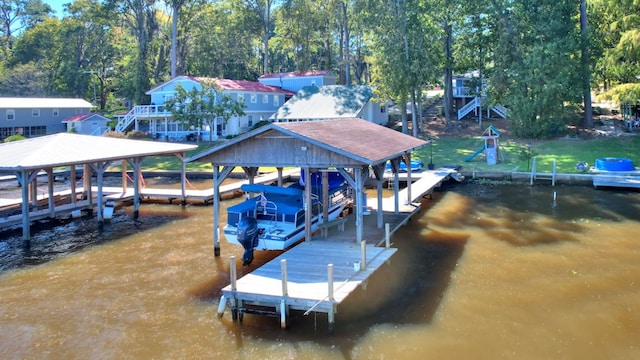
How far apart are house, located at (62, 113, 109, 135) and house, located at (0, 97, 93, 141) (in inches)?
64.7

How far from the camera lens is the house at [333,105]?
136 feet

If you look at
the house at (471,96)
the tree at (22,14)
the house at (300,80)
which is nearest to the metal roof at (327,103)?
the house at (300,80)

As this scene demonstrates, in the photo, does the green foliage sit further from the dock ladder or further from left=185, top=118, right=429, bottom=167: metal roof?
left=185, top=118, right=429, bottom=167: metal roof

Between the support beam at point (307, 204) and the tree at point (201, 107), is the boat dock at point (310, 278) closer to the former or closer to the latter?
the support beam at point (307, 204)

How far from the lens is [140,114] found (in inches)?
1870

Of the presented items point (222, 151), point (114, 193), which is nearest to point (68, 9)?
point (114, 193)

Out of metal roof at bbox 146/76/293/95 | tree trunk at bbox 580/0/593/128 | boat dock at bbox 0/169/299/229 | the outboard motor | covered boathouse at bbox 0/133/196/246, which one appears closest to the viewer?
the outboard motor

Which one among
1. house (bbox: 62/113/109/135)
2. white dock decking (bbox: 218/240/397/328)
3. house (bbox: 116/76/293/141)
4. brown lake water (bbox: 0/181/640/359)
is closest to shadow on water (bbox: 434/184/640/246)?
brown lake water (bbox: 0/181/640/359)

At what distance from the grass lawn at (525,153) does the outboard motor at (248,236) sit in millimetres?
19495

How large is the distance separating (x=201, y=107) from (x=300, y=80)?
16.2 m

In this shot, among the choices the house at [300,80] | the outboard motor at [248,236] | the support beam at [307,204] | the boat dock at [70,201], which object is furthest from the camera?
the house at [300,80]

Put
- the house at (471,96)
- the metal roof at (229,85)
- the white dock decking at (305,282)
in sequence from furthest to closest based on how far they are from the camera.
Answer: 1. the metal roof at (229,85)
2. the house at (471,96)
3. the white dock decking at (305,282)

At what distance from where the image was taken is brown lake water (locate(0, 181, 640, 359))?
10.0 meters

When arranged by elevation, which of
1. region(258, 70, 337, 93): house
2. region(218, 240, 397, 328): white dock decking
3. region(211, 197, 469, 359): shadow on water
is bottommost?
region(211, 197, 469, 359): shadow on water
